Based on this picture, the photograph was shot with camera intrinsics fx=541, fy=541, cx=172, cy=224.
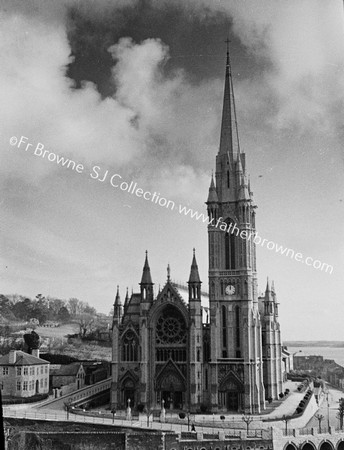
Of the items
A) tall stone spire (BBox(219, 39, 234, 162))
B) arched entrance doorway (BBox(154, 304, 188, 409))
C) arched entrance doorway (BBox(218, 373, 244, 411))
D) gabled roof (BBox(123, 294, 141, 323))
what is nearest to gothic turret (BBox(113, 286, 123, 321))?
gabled roof (BBox(123, 294, 141, 323))

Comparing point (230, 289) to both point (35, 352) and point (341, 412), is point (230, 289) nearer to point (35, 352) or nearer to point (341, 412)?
point (341, 412)

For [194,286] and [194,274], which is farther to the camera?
[194,286]

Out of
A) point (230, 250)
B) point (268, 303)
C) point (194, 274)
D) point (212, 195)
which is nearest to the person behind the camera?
point (212, 195)

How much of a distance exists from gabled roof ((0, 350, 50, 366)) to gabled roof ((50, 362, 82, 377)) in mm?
541

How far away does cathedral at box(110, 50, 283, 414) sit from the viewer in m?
18.1

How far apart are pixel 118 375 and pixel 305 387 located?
6465 millimetres

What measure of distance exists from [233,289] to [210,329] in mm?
1588

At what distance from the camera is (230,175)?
19.0m

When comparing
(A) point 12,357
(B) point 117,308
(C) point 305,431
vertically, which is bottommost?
(C) point 305,431

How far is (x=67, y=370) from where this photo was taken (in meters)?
17.0

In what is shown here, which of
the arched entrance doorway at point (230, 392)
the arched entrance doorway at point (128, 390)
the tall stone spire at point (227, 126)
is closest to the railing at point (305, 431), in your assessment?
the arched entrance doorway at point (230, 392)

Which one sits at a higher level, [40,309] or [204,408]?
[40,309]

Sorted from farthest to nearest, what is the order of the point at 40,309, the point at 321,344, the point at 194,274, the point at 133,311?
the point at 133,311 < the point at 194,274 < the point at 40,309 < the point at 321,344

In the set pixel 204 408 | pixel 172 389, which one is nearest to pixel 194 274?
pixel 172 389
